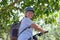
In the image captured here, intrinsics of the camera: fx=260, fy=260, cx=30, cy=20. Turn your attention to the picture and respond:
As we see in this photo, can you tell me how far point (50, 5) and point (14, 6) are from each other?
1367 mm

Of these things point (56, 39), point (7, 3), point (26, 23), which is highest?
point (56, 39)

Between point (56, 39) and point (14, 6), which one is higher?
point (56, 39)

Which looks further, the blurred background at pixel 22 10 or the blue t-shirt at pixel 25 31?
the blurred background at pixel 22 10

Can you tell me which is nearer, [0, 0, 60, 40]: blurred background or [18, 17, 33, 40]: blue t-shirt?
[18, 17, 33, 40]: blue t-shirt

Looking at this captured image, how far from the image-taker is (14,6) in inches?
344

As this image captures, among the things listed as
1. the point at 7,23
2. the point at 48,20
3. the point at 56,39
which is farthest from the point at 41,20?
the point at 56,39

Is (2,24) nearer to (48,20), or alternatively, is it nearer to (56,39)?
(48,20)

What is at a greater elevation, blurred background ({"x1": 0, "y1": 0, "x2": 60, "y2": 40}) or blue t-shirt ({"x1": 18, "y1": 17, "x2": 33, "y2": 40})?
blurred background ({"x1": 0, "y1": 0, "x2": 60, "y2": 40})

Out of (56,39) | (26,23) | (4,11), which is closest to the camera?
(26,23)

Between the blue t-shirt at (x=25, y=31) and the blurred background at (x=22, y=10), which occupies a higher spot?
the blurred background at (x=22, y=10)

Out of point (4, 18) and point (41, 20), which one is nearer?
point (4, 18)

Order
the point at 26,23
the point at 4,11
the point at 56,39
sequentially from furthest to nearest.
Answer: the point at 56,39 → the point at 4,11 → the point at 26,23

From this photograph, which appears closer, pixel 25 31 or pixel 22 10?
pixel 25 31

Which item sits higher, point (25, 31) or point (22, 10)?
point (22, 10)
